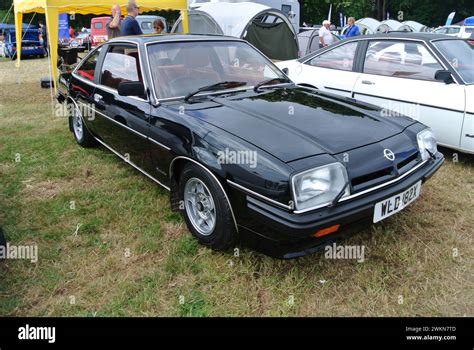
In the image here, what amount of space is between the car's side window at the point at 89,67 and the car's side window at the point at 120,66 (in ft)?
1.27

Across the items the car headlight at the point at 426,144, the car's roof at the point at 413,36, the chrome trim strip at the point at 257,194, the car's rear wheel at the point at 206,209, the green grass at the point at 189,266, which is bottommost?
the green grass at the point at 189,266

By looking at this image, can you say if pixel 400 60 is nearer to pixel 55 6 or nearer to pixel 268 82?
pixel 268 82

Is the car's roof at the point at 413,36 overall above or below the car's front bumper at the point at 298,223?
above

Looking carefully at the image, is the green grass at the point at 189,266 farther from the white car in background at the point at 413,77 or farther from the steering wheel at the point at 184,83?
the steering wheel at the point at 184,83

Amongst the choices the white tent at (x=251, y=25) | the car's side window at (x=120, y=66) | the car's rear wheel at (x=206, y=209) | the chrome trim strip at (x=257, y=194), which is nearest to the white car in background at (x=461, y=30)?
the white tent at (x=251, y=25)

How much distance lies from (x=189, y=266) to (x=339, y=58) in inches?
153

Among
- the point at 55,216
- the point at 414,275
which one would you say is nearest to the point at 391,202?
the point at 414,275

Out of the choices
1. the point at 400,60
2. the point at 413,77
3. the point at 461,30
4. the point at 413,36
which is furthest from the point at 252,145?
the point at 461,30

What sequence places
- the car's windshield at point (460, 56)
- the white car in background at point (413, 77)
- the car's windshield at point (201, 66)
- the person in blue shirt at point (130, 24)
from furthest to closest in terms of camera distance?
the person in blue shirt at point (130, 24) < the car's windshield at point (460, 56) < the white car in background at point (413, 77) < the car's windshield at point (201, 66)

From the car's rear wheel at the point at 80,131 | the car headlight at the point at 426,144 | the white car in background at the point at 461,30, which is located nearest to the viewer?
the car headlight at the point at 426,144

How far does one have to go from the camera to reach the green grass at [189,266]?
2449 millimetres

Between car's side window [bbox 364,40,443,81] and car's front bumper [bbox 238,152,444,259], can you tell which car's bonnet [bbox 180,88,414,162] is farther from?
car's side window [bbox 364,40,443,81]

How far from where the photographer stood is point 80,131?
5250 millimetres
